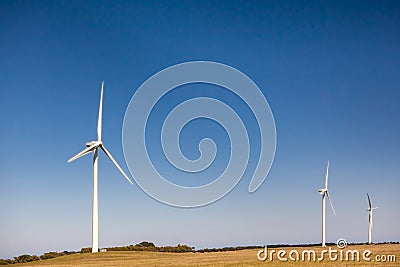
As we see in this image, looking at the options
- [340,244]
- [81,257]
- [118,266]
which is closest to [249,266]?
[118,266]

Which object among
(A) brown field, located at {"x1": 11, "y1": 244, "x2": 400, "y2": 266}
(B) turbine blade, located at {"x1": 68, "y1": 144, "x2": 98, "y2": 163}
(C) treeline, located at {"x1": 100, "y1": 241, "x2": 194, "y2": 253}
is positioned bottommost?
(C) treeline, located at {"x1": 100, "y1": 241, "x2": 194, "y2": 253}

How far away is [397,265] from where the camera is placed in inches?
1874

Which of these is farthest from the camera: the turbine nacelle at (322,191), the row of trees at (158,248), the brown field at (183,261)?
the turbine nacelle at (322,191)

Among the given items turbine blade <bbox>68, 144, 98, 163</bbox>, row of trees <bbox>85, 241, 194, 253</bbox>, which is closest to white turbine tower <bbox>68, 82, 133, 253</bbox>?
turbine blade <bbox>68, 144, 98, 163</bbox>

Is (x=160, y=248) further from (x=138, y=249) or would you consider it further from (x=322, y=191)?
(x=322, y=191)

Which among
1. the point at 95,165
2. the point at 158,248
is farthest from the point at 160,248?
the point at 95,165

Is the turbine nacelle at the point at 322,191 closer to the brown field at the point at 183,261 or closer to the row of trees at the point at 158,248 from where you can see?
the row of trees at the point at 158,248

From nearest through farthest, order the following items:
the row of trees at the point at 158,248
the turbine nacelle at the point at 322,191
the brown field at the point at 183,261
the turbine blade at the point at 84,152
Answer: the brown field at the point at 183,261
the turbine blade at the point at 84,152
the row of trees at the point at 158,248
the turbine nacelle at the point at 322,191

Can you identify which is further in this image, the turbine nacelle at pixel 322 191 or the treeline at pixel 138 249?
the turbine nacelle at pixel 322 191

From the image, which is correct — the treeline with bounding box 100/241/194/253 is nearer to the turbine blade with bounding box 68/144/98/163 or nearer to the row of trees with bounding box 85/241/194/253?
the row of trees with bounding box 85/241/194/253

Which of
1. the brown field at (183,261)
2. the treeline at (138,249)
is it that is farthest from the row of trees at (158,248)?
the brown field at (183,261)

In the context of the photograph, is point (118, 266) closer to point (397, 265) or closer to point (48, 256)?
point (397, 265)

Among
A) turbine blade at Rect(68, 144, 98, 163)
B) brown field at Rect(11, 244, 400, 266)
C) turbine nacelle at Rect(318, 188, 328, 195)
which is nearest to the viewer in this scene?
brown field at Rect(11, 244, 400, 266)

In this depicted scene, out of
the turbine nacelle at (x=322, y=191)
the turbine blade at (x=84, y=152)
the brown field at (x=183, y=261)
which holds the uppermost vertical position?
the turbine blade at (x=84, y=152)
